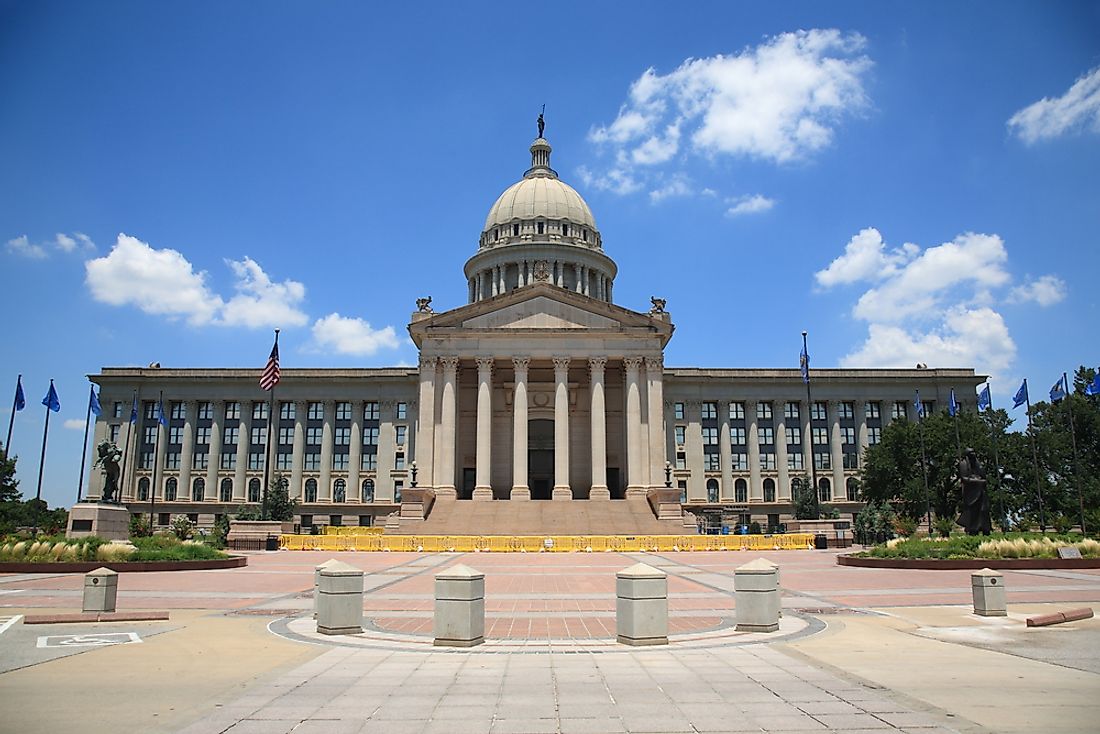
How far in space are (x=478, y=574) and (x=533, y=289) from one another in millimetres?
56068

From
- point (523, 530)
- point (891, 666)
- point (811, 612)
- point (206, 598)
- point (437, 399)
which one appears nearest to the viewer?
point (891, 666)

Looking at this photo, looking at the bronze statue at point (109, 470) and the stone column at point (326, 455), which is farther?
the stone column at point (326, 455)

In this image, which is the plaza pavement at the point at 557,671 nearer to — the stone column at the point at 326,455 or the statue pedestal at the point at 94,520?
the statue pedestal at the point at 94,520

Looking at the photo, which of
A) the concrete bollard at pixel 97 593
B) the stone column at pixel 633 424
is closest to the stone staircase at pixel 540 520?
the stone column at pixel 633 424

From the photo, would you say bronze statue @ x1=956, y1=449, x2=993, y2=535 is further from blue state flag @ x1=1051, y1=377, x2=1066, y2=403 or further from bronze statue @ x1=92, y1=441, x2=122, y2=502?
bronze statue @ x1=92, y1=441, x2=122, y2=502

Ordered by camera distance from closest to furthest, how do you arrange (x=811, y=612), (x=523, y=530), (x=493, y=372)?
(x=811, y=612), (x=523, y=530), (x=493, y=372)

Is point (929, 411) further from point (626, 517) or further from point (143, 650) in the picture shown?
point (143, 650)

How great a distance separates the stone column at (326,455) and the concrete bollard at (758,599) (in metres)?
80.7

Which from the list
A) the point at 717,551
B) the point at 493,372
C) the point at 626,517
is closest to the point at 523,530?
the point at 626,517

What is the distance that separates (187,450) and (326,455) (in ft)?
51.5

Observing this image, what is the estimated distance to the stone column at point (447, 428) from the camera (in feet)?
218

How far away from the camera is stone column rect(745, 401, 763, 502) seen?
91000 mm

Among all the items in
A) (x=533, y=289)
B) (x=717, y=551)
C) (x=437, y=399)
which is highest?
(x=533, y=289)

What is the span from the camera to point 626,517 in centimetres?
5862
